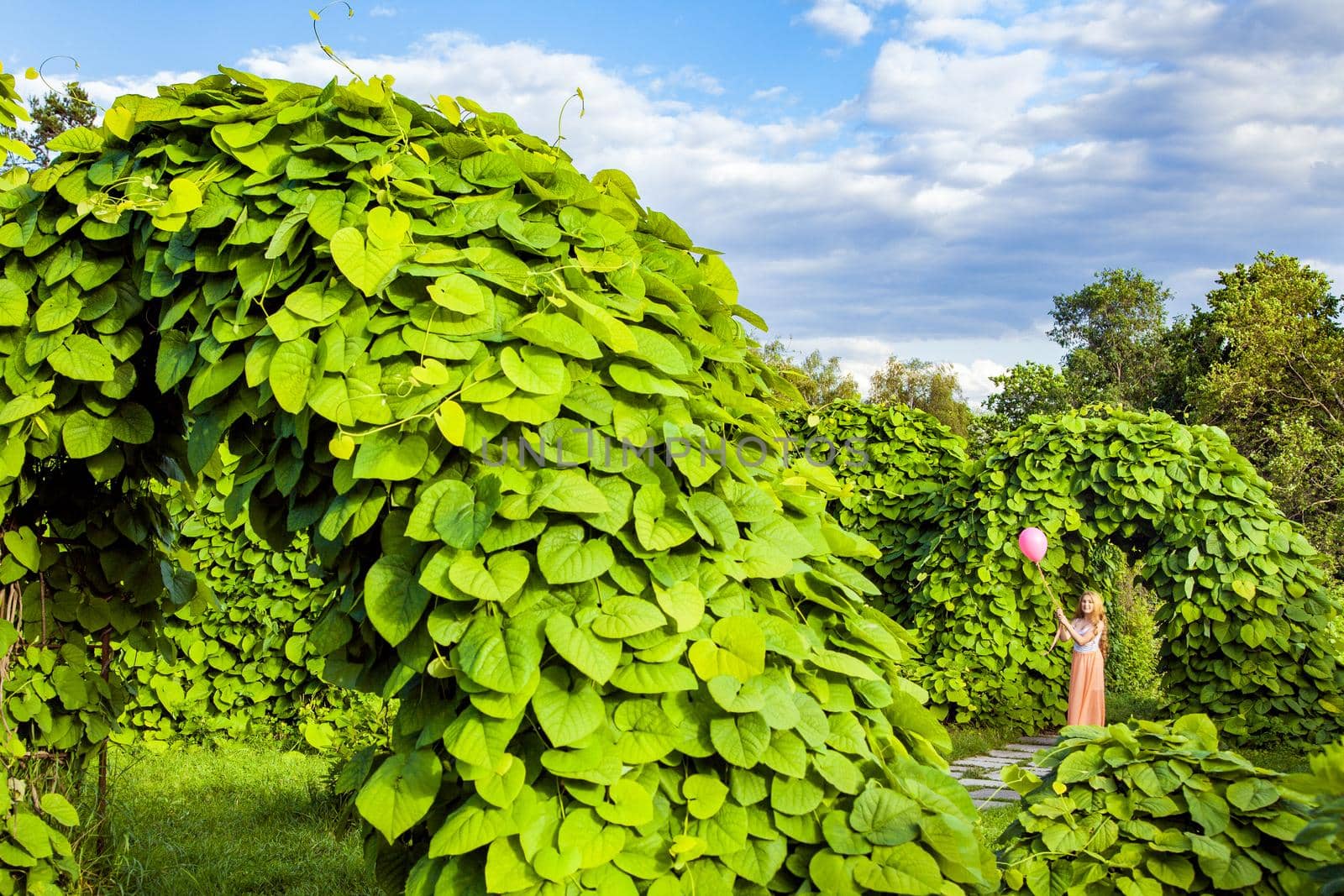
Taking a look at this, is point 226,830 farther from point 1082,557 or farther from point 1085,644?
point 1082,557

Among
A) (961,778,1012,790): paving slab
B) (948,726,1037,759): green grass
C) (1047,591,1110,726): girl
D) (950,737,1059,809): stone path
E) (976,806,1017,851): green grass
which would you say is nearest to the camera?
(976,806,1017,851): green grass

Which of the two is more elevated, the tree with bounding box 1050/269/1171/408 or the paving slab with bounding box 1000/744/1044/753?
the tree with bounding box 1050/269/1171/408

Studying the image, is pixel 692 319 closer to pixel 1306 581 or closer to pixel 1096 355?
pixel 1306 581

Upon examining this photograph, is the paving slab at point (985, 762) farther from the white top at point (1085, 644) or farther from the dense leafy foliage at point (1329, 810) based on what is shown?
the dense leafy foliage at point (1329, 810)

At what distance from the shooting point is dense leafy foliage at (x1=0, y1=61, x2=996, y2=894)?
1632mm

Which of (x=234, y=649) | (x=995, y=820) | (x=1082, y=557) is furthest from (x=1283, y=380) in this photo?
(x=234, y=649)

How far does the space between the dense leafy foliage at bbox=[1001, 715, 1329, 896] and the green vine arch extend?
15.2 ft

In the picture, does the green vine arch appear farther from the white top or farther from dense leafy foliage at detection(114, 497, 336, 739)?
dense leafy foliage at detection(114, 497, 336, 739)

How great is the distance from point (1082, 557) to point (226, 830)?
6048mm

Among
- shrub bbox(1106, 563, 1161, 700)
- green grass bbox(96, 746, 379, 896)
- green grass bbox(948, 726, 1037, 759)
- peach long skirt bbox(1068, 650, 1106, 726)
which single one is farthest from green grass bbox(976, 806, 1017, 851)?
shrub bbox(1106, 563, 1161, 700)

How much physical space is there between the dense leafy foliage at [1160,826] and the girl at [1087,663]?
4.59 meters

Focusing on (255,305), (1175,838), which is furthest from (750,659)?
(255,305)

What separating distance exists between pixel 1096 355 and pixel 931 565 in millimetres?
19196

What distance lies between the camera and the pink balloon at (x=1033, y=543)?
21.2 ft
